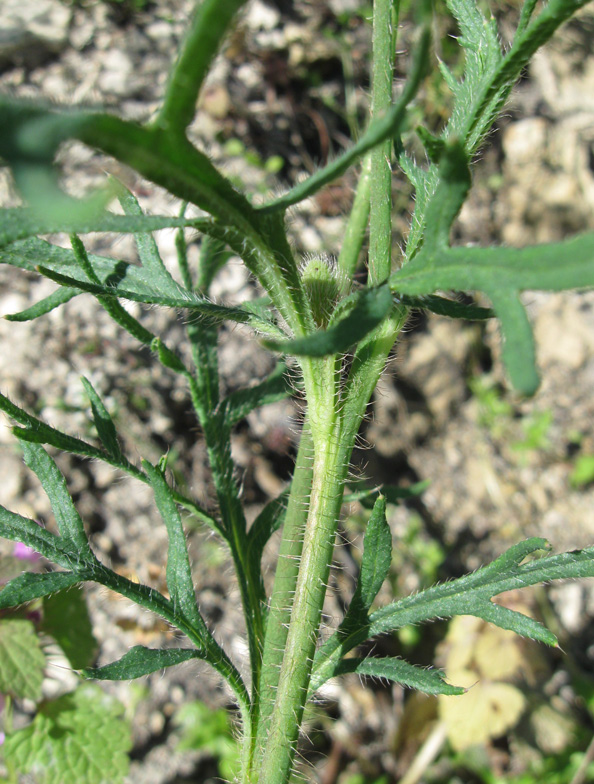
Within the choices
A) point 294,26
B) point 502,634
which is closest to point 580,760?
point 502,634

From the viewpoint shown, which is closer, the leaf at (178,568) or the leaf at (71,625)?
the leaf at (178,568)

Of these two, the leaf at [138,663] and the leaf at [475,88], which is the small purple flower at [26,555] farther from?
the leaf at [475,88]

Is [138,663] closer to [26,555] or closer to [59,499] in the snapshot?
[59,499]

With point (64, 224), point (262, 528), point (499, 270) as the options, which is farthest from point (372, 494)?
point (64, 224)

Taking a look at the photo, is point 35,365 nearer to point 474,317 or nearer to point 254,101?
point 254,101

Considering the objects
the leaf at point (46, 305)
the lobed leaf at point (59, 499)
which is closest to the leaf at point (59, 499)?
the lobed leaf at point (59, 499)

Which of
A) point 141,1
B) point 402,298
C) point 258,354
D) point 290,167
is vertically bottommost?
point 402,298
